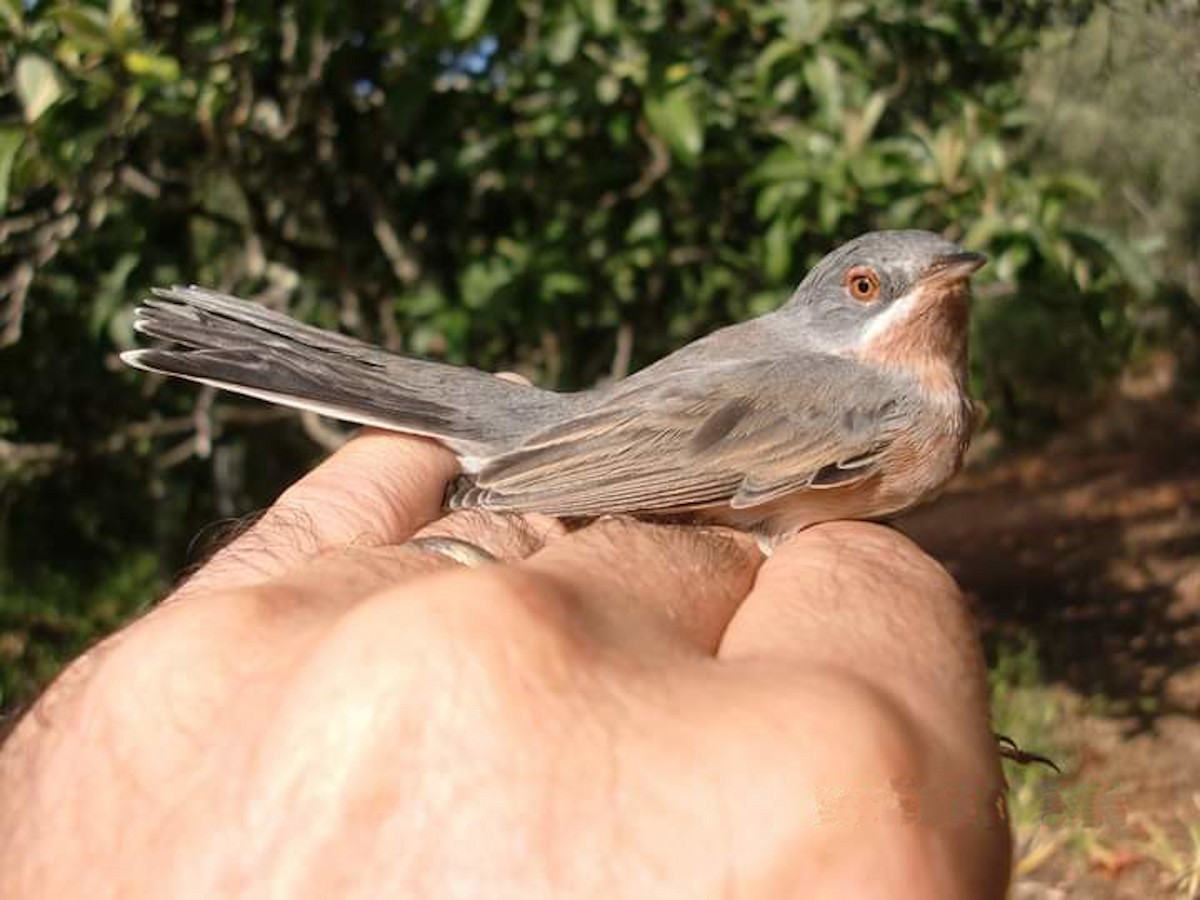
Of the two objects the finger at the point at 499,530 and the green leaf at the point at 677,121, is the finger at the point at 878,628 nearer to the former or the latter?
the finger at the point at 499,530

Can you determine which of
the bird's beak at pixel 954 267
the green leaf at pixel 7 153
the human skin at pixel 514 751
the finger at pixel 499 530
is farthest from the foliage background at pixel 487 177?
the human skin at pixel 514 751

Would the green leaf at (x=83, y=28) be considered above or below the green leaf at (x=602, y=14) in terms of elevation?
above

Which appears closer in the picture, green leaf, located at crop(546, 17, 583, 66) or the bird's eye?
the bird's eye

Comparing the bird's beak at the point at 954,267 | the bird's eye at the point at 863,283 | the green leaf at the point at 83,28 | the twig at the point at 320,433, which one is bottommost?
the twig at the point at 320,433

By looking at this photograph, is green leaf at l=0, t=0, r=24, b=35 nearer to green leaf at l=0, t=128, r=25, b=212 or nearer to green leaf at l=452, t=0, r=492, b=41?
green leaf at l=0, t=128, r=25, b=212

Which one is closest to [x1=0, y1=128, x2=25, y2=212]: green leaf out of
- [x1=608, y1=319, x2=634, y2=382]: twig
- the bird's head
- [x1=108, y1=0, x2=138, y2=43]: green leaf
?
[x1=108, y1=0, x2=138, y2=43]: green leaf

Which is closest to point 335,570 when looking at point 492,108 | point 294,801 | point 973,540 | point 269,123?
point 294,801
